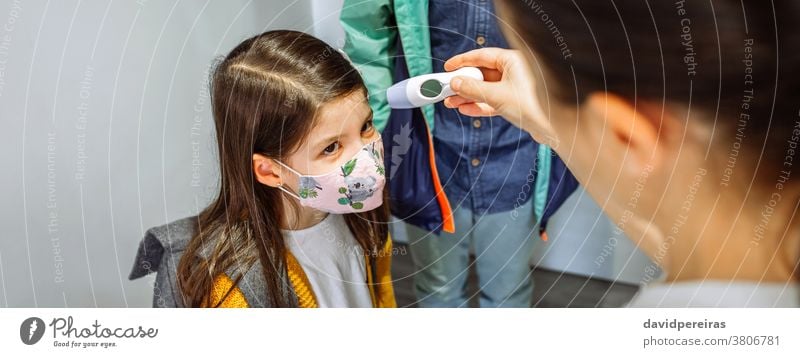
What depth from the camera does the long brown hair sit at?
1.77ft

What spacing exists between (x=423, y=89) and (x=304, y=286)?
0.70 ft

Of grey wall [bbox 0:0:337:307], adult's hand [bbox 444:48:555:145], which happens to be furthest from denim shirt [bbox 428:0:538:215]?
grey wall [bbox 0:0:337:307]

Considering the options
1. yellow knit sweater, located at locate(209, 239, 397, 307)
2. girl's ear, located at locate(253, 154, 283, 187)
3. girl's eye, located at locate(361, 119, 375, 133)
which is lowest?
yellow knit sweater, located at locate(209, 239, 397, 307)

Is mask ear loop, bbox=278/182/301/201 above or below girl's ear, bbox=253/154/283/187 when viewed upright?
below

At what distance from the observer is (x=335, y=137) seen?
1.82 ft

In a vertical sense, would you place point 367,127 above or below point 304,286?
above

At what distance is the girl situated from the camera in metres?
0.54

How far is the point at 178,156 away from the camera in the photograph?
1.97 ft

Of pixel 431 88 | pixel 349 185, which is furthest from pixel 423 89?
pixel 349 185

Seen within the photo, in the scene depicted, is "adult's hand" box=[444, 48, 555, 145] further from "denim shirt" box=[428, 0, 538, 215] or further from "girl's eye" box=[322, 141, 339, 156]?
"girl's eye" box=[322, 141, 339, 156]

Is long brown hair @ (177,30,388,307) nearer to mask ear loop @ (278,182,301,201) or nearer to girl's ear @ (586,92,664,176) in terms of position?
mask ear loop @ (278,182,301,201)

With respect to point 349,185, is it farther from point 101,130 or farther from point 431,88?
point 101,130

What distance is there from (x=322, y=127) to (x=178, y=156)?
0.49 ft

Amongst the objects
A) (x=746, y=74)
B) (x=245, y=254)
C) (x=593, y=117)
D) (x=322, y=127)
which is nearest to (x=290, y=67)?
(x=322, y=127)
